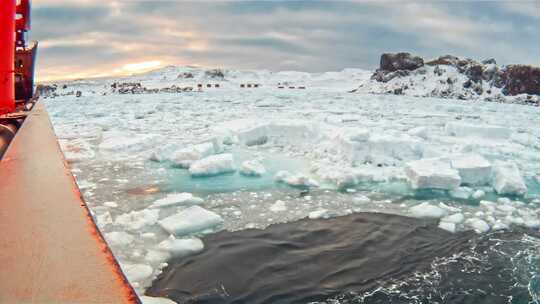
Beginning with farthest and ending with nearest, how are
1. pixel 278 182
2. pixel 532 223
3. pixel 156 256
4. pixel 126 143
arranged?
pixel 126 143 < pixel 278 182 < pixel 532 223 < pixel 156 256

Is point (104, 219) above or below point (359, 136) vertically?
below

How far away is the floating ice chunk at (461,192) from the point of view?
17.3 feet

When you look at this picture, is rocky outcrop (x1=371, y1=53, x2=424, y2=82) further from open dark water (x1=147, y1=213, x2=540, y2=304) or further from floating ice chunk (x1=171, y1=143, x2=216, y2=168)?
open dark water (x1=147, y1=213, x2=540, y2=304)

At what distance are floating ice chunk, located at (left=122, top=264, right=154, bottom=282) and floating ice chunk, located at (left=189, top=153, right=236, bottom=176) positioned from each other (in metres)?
3.09

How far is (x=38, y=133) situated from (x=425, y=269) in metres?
3.36

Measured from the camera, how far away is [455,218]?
14.3 feet

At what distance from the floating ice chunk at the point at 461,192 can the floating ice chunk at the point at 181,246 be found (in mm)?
3675

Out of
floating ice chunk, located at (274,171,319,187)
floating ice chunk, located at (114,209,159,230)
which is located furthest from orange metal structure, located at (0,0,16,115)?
floating ice chunk, located at (274,171,319,187)

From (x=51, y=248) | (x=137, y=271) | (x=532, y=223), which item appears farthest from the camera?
(x=532, y=223)

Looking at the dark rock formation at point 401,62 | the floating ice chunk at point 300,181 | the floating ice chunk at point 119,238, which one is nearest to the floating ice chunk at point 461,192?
the floating ice chunk at point 300,181

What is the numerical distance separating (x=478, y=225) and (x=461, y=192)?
4.42 feet

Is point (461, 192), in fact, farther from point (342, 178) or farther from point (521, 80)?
point (521, 80)

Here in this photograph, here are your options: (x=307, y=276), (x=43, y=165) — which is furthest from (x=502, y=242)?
(x=43, y=165)

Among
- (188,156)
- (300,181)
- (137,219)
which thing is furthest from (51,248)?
(188,156)
